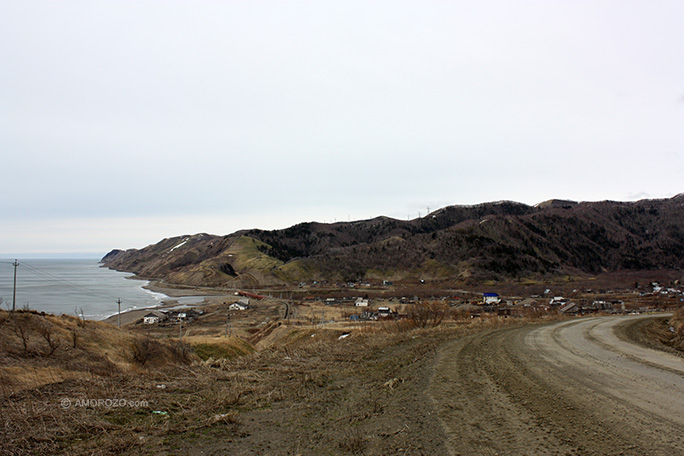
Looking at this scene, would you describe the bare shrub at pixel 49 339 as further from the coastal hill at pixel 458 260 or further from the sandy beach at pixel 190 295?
the coastal hill at pixel 458 260

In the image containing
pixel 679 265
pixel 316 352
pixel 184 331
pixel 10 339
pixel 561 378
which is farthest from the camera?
pixel 679 265

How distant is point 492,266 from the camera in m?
143

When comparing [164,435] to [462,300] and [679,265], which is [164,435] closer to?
[462,300]

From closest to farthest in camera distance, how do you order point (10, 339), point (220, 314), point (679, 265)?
point (10, 339) → point (220, 314) → point (679, 265)

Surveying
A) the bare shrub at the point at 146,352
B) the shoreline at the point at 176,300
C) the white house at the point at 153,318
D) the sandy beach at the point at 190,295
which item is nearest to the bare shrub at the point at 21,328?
the bare shrub at the point at 146,352

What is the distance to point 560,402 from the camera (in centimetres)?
716

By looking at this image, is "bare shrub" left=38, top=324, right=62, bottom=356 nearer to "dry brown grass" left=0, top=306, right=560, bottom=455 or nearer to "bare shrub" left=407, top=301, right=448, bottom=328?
"dry brown grass" left=0, top=306, right=560, bottom=455

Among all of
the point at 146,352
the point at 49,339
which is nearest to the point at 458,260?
the point at 146,352

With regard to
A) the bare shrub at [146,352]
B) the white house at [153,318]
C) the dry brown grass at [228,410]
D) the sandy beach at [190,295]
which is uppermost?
the dry brown grass at [228,410]

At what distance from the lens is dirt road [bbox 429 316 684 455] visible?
5.27 meters

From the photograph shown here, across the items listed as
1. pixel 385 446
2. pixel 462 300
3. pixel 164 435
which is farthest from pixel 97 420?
pixel 462 300

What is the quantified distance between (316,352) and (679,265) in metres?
233

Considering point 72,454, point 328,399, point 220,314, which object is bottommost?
point 220,314

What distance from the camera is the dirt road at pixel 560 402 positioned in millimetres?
5273
